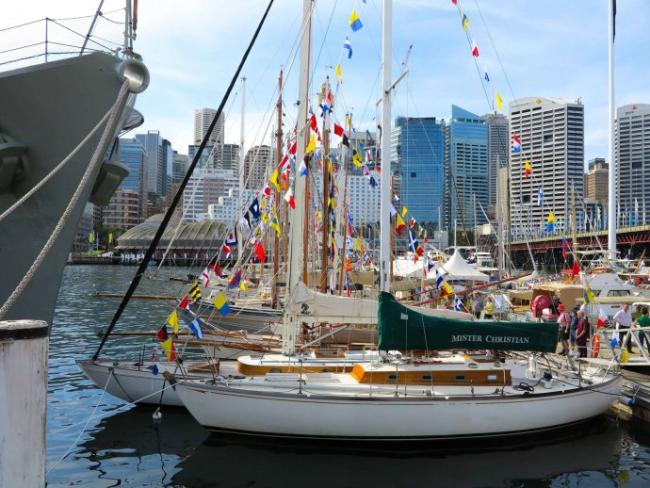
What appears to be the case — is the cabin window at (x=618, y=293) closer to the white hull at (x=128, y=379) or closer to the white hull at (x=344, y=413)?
the white hull at (x=344, y=413)

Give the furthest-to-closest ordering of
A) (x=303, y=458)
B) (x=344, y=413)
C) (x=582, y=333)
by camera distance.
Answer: (x=582, y=333), (x=344, y=413), (x=303, y=458)

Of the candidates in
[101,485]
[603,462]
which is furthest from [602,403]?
[101,485]

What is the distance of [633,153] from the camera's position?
127 meters

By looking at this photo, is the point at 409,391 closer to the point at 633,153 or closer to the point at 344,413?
the point at 344,413

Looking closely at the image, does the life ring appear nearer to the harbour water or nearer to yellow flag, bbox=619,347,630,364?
yellow flag, bbox=619,347,630,364

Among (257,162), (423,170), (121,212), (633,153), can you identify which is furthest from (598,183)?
(121,212)

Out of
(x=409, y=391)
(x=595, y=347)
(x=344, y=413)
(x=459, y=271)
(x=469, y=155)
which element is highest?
(x=469, y=155)

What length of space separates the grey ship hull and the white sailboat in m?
4.10

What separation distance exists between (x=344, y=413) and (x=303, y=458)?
3.78 feet

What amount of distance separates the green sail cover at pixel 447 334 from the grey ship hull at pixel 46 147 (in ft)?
21.3

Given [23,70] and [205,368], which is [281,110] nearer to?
[205,368]

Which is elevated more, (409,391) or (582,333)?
(582,333)

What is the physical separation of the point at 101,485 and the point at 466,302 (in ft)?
63.3

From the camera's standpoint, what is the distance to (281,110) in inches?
938
